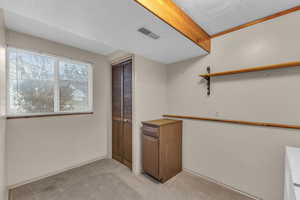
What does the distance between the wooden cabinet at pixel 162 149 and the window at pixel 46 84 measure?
156 cm

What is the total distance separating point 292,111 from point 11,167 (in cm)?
387

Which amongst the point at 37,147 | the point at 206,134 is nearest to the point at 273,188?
the point at 206,134

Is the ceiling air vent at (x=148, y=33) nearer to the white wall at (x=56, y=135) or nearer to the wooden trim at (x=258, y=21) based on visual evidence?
the wooden trim at (x=258, y=21)

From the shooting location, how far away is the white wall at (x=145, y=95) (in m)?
2.33

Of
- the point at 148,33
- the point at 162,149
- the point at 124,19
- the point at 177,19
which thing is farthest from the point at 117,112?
the point at 177,19

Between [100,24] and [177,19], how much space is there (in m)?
0.89

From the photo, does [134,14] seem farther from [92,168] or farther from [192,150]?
[92,168]

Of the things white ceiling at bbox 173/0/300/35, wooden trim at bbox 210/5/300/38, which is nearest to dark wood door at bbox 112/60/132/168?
white ceiling at bbox 173/0/300/35

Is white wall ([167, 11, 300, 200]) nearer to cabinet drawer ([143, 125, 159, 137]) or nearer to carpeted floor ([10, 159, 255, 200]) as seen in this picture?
carpeted floor ([10, 159, 255, 200])

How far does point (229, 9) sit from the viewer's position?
5.00 ft

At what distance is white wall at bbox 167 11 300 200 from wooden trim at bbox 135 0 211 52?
0.37m

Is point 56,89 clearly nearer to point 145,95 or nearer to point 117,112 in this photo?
point 117,112

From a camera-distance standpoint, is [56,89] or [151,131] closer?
[151,131]

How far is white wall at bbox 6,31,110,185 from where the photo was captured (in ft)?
6.34
